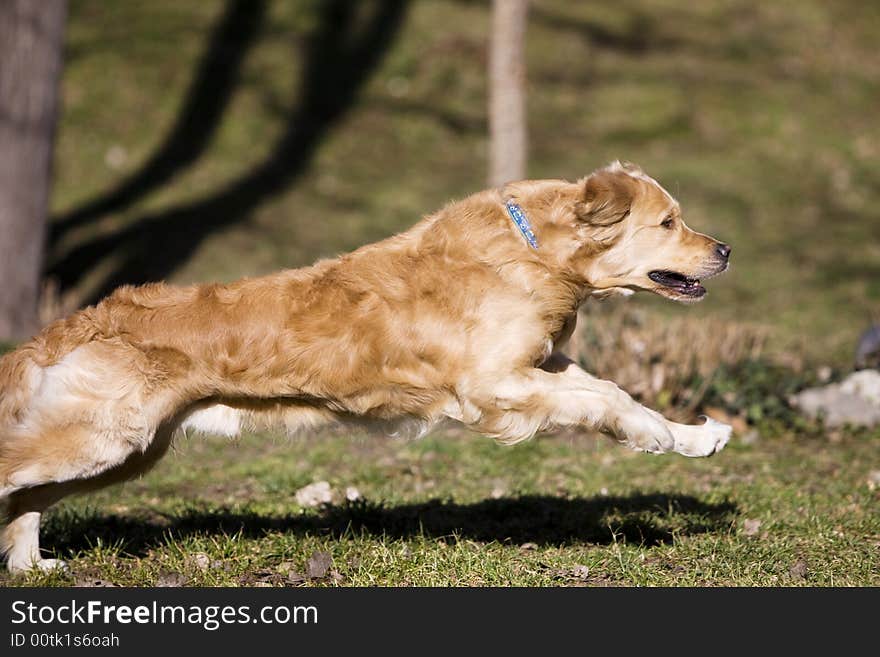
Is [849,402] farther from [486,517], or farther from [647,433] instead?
[647,433]

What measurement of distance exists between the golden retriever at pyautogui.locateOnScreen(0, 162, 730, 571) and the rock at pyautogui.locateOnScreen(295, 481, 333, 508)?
5.23 ft

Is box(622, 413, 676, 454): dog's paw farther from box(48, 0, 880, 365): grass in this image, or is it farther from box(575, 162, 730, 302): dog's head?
box(48, 0, 880, 365): grass

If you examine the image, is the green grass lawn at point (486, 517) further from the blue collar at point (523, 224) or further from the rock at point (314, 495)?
the blue collar at point (523, 224)

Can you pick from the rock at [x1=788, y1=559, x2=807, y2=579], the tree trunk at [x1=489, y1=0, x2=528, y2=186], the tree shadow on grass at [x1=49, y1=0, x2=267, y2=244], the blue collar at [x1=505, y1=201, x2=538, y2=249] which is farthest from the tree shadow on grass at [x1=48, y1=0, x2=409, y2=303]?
the rock at [x1=788, y1=559, x2=807, y2=579]

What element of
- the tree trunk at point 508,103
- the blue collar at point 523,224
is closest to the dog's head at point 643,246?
the blue collar at point 523,224

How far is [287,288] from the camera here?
557cm

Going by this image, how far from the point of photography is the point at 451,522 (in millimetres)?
6559

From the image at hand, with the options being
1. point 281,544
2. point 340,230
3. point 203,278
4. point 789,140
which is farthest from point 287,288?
point 789,140

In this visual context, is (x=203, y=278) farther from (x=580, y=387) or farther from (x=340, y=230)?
(x=580, y=387)

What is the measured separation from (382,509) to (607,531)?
1.38 metres

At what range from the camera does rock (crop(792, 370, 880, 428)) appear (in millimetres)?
9195

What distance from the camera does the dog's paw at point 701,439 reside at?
561 cm

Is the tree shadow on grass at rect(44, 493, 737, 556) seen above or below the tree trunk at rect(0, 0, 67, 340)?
below

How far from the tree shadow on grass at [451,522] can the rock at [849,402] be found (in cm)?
282
